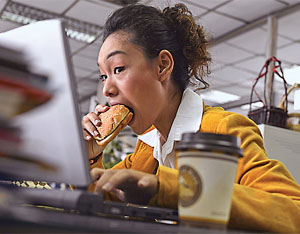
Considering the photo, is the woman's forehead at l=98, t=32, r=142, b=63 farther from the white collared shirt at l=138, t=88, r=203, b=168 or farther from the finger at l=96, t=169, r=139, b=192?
the finger at l=96, t=169, r=139, b=192

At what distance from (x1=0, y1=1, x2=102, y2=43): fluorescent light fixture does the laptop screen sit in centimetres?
381

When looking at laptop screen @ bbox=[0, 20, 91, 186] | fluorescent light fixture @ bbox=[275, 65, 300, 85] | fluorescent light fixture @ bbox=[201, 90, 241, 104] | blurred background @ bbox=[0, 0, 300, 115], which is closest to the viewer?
laptop screen @ bbox=[0, 20, 91, 186]

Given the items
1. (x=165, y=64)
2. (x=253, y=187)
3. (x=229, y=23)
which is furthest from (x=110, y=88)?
(x=229, y=23)

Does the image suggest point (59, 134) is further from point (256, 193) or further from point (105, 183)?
point (256, 193)

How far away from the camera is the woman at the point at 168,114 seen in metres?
0.63

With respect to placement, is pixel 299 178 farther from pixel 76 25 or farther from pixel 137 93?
pixel 76 25

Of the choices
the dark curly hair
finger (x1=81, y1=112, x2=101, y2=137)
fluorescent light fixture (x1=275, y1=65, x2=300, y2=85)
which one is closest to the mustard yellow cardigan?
the dark curly hair

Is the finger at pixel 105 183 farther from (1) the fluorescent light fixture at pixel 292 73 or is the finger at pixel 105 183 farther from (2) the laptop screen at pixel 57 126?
(1) the fluorescent light fixture at pixel 292 73

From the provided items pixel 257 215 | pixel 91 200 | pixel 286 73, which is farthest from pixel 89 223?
pixel 286 73

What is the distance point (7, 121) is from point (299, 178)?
5.45 feet

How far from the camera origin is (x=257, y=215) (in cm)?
62

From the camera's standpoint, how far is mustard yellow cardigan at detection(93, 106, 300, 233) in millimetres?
614

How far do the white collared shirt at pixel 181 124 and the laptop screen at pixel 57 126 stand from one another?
627 mm

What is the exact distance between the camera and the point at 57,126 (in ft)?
1.55
